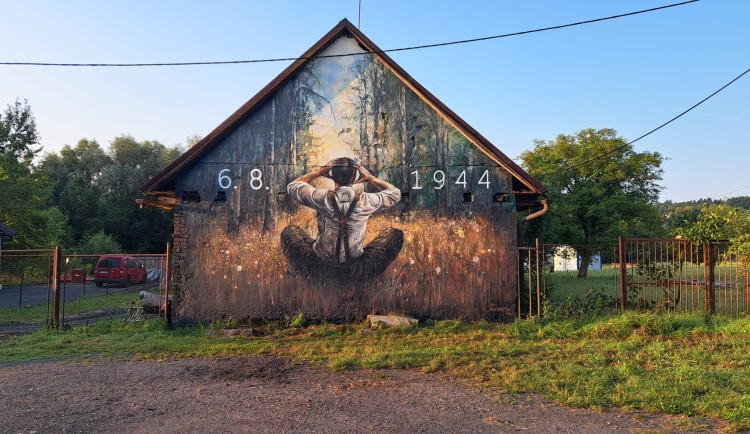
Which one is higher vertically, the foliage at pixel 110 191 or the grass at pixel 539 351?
the foliage at pixel 110 191

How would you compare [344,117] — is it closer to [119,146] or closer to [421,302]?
[421,302]

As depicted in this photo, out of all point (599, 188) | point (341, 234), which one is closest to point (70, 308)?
point (341, 234)

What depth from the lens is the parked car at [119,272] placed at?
23688mm

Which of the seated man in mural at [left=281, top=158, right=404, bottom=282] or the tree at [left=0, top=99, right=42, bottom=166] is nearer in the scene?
the seated man in mural at [left=281, top=158, right=404, bottom=282]

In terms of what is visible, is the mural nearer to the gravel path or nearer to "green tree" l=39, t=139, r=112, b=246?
the gravel path

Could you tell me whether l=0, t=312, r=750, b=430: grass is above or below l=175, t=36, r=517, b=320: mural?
below

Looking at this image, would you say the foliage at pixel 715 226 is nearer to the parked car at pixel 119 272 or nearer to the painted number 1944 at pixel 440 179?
the painted number 1944 at pixel 440 179

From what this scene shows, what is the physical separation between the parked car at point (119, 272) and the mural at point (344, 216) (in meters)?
15.7

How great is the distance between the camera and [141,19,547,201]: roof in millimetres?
10594

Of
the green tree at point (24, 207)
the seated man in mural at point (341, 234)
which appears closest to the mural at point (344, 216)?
the seated man in mural at point (341, 234)

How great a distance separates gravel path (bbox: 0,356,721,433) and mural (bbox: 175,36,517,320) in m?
3.62

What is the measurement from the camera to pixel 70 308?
592 inches

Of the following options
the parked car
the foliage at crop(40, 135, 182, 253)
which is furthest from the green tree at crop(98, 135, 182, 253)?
the parked car

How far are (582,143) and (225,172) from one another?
82.1 feet
